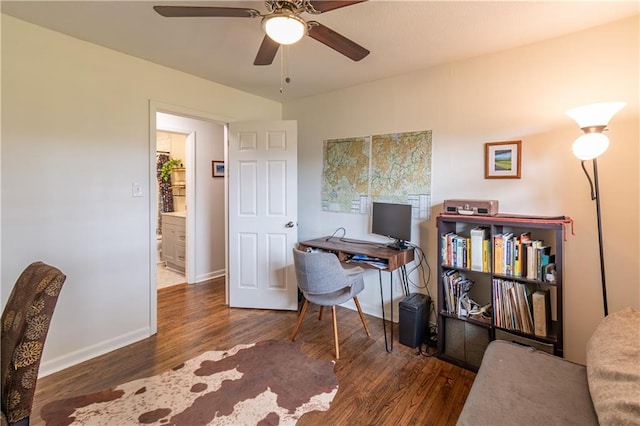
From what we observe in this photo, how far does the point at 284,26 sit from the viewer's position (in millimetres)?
1478

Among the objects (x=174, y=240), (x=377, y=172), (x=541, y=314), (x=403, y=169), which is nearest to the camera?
(x=541, y=314)

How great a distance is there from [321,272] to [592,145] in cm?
186

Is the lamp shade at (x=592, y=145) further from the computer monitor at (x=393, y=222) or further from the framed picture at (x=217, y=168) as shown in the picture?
the framed picture at (x=217, y=168)

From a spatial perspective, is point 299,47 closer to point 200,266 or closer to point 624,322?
point 624,322

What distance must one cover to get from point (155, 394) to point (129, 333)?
0.91 meters

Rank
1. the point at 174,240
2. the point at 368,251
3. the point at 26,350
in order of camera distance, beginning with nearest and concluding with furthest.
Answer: the point at 26,350, the point at 368,251, the point at 174,240

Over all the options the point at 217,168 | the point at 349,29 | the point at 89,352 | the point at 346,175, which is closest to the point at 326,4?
the point at 349,29

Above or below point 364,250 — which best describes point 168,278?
below

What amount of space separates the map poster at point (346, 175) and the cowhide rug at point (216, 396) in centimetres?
160

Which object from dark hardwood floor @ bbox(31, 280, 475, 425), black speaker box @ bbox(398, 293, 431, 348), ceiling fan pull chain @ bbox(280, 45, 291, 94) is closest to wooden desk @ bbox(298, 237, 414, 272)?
black speaker box @ bbox(398, 293, 431, 348)

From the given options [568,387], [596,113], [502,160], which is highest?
[596,113]

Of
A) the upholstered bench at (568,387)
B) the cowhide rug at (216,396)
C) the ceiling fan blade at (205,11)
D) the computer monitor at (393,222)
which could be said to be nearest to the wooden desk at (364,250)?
the computer monitor at (393,222)

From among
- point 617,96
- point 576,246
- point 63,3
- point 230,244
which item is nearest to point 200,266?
point 230,244

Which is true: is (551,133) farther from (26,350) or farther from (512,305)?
(26,350)
